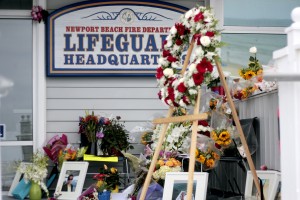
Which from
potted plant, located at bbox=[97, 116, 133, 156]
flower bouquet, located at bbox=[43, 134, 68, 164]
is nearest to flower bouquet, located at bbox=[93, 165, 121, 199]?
potted plant, located at bbox=[97, 116, 133, 156]

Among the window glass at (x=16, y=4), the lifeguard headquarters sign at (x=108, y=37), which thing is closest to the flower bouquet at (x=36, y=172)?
the lifeguard headquarters sign at (x=108, y=37)

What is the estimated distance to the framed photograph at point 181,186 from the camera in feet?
13.1

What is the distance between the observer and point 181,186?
412cm

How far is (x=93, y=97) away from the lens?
644 cm

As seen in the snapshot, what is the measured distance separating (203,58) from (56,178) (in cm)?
303

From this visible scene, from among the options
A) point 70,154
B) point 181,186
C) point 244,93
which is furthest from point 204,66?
point 70,154

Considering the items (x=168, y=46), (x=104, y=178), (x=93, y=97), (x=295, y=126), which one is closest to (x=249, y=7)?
(x=93, y=97)

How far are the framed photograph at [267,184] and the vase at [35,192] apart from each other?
2157 mm

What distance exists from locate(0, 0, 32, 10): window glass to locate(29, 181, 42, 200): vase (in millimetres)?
1996

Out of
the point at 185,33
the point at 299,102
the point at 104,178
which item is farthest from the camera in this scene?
the point at 104,178

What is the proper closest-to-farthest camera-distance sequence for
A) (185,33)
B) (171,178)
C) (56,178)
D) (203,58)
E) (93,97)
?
(203,58), (185,33), (171,178), (56,178), (93,97)

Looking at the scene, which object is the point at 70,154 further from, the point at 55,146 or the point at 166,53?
the point at 166,53

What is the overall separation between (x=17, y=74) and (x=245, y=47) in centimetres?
254

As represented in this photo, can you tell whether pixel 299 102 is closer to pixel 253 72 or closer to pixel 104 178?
pixel 253 72
